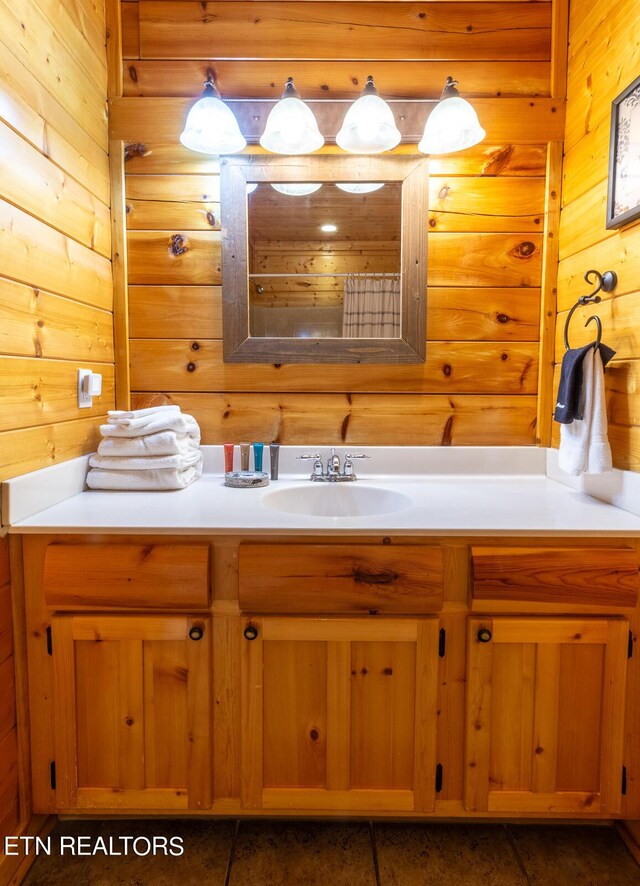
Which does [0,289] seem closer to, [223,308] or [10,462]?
[10,462]

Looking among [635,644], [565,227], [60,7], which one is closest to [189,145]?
[60,7]

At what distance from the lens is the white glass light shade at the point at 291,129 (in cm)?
138

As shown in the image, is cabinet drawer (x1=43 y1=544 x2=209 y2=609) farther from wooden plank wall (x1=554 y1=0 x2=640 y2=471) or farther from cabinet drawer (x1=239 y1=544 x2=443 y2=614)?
wooden plank wall (x1=554 y1=0 x2=640 y2=471)

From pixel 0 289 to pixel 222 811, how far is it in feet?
3.95

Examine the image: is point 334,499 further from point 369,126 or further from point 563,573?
point 369,126

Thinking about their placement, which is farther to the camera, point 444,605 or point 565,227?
point 565,227

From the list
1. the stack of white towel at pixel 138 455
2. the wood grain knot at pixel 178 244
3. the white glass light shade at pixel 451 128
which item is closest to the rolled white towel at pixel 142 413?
the stack of white towel at pixel 138 455

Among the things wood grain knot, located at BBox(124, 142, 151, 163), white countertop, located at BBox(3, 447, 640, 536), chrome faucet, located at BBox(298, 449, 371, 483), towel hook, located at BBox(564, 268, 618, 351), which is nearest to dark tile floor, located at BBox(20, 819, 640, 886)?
white countertop, located at BBox(3, 447, 640, 536)

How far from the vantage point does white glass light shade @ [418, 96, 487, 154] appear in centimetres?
136

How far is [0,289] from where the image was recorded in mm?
1024

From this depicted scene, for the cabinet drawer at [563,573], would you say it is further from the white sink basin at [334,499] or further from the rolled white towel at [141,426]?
the rolled white towel at [141,426]

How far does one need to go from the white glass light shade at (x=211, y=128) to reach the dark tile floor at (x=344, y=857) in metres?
1.77

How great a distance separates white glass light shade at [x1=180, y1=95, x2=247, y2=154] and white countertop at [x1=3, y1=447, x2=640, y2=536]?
88 cm

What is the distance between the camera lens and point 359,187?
151cm
